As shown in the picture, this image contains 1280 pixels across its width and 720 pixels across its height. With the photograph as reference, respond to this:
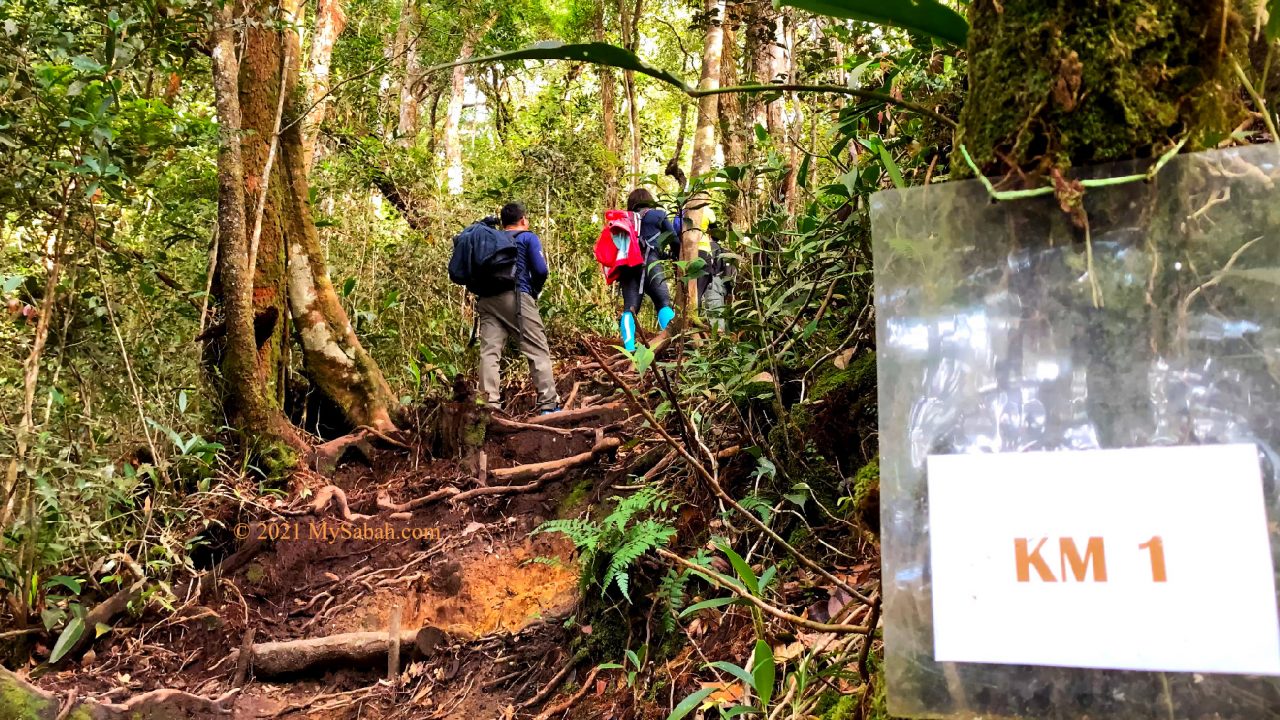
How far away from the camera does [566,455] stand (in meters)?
5.80

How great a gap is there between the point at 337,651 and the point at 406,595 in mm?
607

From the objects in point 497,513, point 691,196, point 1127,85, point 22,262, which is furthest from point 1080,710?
point 22,262

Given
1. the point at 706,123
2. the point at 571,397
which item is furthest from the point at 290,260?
the point at 706,123

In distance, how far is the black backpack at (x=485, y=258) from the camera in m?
6.40

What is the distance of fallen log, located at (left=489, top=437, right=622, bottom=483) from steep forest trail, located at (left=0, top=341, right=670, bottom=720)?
0.4 inches

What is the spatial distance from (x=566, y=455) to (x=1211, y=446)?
518cm

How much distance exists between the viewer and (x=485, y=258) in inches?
251

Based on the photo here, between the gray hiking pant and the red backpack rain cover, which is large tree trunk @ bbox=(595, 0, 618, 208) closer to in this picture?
the red backpack rain cover

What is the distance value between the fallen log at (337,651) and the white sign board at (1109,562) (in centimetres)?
380

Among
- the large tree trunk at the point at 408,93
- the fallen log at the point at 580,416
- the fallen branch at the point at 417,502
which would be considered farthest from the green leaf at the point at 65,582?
the large tree trunk at the point at 408,93

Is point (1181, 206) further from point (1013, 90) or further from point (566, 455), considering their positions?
point (566, 455)

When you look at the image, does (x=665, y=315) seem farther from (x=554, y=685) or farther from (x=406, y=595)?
(x=554, y=685)

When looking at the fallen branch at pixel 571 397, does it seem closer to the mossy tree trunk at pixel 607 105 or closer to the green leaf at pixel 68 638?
the mossy tree trunk at pixel 607 105

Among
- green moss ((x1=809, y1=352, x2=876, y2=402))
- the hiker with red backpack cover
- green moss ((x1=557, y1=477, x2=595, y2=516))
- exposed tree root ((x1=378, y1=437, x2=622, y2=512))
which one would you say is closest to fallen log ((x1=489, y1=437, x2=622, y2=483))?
exposed tree root ((x1=378, y1=437, x2=622, y2=512))
